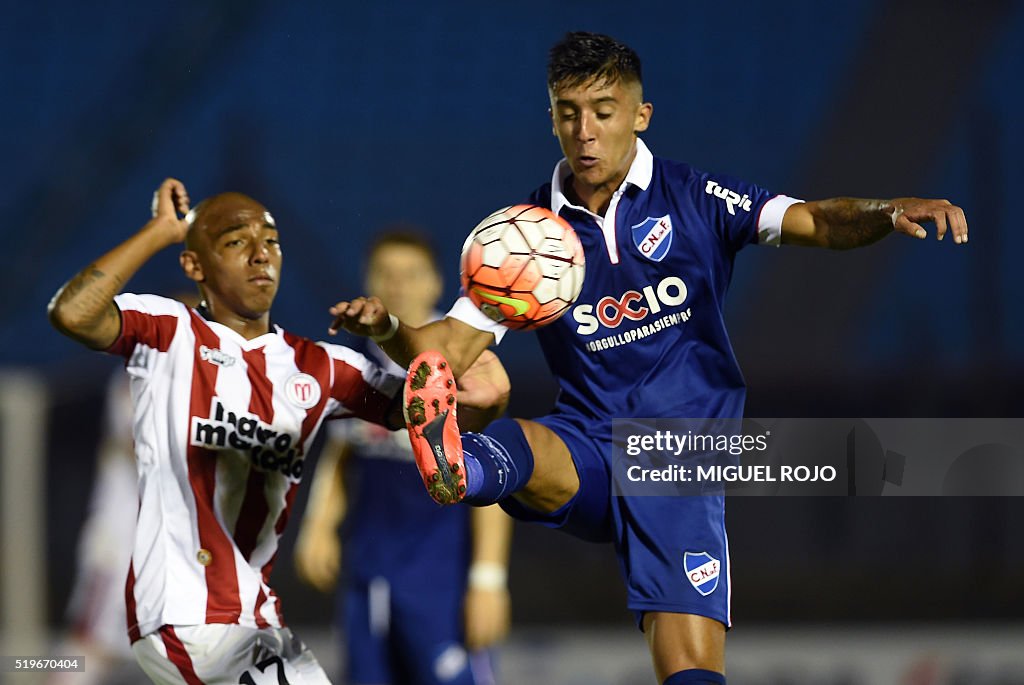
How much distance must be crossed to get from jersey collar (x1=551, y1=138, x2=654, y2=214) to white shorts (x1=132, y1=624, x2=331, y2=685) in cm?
147

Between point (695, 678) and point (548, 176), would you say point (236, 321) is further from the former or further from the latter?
point (548, 176)

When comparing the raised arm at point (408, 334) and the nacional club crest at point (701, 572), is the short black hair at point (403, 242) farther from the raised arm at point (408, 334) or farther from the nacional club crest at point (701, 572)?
the nacional club crest at point (701, 572)

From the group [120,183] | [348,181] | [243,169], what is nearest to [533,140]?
[348,181]

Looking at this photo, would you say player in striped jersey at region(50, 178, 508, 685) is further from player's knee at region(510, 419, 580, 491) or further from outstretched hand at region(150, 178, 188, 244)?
player's knee at region(510, 419, 580, 491)

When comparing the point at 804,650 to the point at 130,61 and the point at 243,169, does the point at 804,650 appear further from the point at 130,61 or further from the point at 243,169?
the point at 130,61

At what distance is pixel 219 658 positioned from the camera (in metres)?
3.68

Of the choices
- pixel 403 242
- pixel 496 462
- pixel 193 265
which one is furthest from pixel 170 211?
pixel 403 242

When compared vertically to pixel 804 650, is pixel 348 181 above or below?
above

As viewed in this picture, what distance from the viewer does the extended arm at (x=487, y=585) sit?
5.68 meters

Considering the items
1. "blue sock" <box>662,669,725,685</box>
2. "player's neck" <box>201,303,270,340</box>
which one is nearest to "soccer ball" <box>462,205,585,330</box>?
"player's neck" <box>201,303,270,340</box>

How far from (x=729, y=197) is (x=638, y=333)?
461 millimetres

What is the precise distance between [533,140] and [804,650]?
4.22 m

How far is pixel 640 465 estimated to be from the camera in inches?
161

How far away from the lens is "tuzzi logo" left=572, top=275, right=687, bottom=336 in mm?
4074
